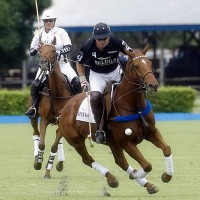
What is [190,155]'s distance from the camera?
1905 cm

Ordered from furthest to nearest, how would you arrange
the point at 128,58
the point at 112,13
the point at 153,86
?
the point at 112,13 → the point at 128,58 → the point at 153,86

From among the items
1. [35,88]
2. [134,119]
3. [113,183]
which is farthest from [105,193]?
[35,88]

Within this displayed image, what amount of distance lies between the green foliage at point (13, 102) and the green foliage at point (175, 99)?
415 cm

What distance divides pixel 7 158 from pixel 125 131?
678 centimetres

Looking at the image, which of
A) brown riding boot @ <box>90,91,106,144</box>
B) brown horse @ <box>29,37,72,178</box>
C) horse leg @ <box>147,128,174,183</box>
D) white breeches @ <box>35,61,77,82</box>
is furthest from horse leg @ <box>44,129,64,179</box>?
horse leg @ <box>147,128,174,183</box>

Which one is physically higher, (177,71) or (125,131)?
(125,131)

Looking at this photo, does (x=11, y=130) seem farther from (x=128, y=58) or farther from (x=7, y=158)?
(x=128, y=58)

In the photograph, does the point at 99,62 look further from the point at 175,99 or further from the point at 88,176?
the point at 175,99

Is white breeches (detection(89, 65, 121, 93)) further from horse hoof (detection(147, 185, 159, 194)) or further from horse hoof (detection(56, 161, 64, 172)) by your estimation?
horse hoof (detection(56, 161, 64, 172))

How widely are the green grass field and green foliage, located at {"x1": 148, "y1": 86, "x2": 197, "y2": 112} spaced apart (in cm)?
766

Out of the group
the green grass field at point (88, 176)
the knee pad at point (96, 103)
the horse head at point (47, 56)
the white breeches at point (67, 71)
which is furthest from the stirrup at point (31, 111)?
the knee pad at point (96, 103)

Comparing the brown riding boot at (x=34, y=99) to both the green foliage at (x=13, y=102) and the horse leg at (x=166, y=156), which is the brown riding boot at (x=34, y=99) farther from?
the green foliage at (x=13, y=102)

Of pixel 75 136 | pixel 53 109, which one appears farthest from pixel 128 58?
pixel 53 109

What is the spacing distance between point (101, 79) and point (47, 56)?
7.09 ft
